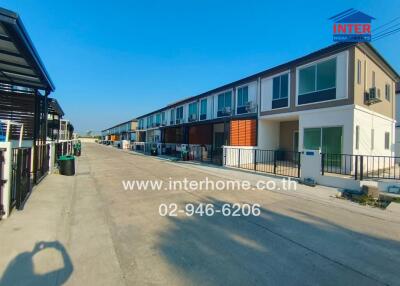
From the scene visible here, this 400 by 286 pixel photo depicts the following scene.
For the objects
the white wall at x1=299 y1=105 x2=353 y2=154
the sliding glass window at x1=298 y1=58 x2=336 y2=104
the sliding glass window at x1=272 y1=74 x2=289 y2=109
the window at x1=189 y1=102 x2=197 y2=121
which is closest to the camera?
the white wall at x1=299 y1=105 x2=353 y2=154

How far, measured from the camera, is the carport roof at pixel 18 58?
4199 mm

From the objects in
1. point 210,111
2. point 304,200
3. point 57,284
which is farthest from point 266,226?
point 210,111

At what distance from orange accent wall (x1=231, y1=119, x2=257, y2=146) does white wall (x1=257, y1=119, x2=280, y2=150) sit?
15.4 inches

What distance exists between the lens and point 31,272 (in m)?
3.05

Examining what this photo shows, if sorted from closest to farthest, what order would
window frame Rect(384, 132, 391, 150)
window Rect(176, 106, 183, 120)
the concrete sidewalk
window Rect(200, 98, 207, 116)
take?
the concrete sidewalk
window frame Rect(384, 132, 391, 150)
window Rect(200, 98, 207, 116)
window Rect(176, 106, 183, 120)

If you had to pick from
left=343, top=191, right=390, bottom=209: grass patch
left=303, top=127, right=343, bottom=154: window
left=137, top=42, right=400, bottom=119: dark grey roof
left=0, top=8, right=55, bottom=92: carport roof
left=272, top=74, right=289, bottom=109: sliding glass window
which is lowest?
left=343, top=191, right=390, bottom=209: grass patch

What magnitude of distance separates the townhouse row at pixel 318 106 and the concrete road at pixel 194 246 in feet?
24.0

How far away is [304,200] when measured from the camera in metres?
7.37

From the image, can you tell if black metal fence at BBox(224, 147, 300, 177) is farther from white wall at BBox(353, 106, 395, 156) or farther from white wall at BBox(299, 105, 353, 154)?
white wall at BBox(353, 106, 395, 156)

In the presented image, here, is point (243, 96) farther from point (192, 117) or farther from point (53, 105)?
point (53, 105)

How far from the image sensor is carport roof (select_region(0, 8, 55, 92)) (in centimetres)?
420

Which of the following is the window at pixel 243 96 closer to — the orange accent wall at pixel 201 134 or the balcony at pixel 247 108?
the balcony at pixel 247 108

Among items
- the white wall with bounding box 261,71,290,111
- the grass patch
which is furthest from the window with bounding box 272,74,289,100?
the grass patch

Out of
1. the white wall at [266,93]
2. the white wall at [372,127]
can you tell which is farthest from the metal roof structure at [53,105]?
the white wall at [372,127]
